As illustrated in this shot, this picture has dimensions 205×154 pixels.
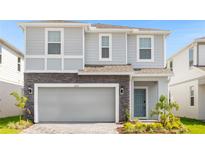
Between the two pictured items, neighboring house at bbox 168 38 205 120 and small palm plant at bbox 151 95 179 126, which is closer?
small palm plant at bbox 151 95 179 126

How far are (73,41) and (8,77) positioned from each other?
19.2ft

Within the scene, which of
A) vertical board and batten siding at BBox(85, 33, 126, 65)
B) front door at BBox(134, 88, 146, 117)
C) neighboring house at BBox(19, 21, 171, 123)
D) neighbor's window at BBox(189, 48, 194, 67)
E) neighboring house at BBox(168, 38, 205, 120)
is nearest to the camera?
neighboring house at BBox(19, 21, 171, 123)

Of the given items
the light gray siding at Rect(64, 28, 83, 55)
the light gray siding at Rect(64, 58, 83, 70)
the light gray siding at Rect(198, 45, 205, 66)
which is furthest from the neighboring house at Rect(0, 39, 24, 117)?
the light gray siding at Rect(198, 45, 205, 66)

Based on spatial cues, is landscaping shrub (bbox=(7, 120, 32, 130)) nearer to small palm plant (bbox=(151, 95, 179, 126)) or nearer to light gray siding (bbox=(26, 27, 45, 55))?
light gray siding (bbox=(26, 27, 45, 55))

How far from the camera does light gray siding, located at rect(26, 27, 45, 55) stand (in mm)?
16672

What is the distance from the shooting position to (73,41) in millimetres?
16734

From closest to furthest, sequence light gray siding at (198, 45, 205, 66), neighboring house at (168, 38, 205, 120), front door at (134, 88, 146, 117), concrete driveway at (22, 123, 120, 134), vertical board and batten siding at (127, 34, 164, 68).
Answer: concrete driveway at (22, 123, 120, 134)
vertical board and batten siding at (127, 34, 164, 68)
front door at (134, 88, 146, 117)
neighboring house at (168, 38, 205, 120)
light gray siding at (198, 45, 205, 66)

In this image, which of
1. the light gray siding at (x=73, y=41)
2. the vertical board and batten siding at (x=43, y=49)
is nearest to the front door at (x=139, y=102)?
the vertical board and batten siding at (x=43, y=49)

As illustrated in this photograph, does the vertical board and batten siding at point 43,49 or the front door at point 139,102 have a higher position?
the vertical board and batten siding at point 43,49

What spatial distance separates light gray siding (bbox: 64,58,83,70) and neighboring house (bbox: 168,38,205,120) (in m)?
6.40

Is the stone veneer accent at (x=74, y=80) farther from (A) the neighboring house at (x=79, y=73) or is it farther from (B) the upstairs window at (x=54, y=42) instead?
(B) the upstairs window at (x=54, y=42)

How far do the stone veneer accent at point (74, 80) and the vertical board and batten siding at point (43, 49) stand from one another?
34cm

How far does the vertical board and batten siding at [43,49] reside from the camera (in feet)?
54.6
